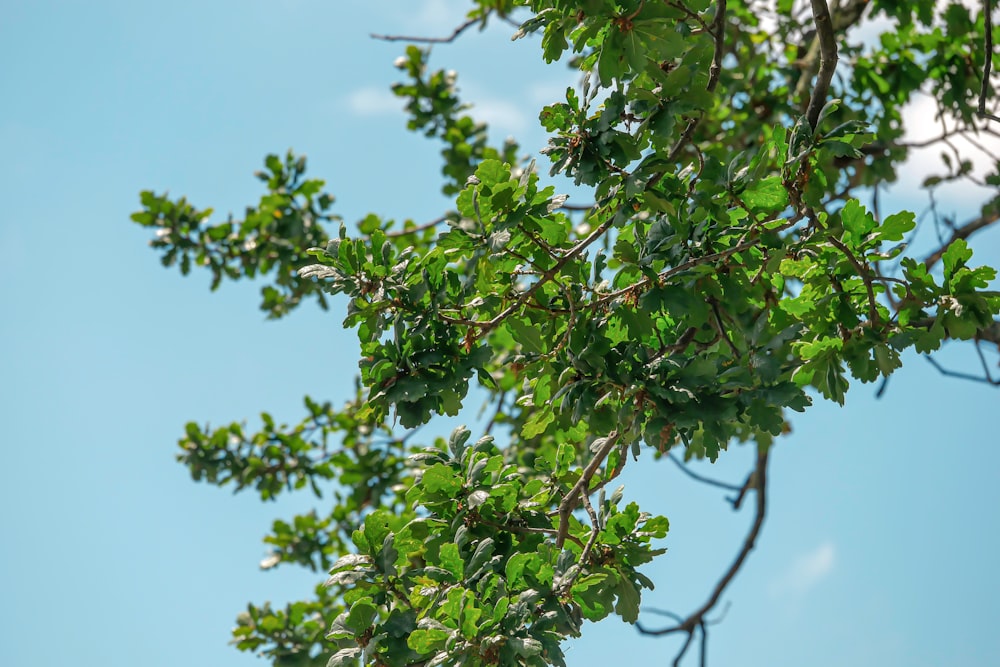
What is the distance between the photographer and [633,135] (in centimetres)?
274

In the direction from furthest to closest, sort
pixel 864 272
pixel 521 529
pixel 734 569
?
1. pixel 734 569
2. pixel 521 529
3. pixel 864 272

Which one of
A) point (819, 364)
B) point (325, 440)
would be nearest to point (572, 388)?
point (819, 364)

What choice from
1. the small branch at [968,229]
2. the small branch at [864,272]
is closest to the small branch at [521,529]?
the small branch at [864,272]

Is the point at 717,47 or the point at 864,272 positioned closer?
the point at 864,272

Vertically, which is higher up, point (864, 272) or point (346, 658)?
point (864, 272)

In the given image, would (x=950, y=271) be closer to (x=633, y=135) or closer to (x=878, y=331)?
(x=878, y=331)

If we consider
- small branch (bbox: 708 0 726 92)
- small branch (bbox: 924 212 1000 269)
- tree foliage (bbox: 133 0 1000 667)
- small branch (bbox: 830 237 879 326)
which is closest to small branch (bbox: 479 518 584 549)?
tree foliage (bbox: 133 0 1000 667)

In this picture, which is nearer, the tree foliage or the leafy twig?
the tree foliage

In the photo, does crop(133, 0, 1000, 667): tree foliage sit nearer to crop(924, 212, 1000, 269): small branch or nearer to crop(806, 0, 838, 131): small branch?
crop(806, 0, 838, 131): small branch

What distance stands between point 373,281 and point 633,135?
0.79 m

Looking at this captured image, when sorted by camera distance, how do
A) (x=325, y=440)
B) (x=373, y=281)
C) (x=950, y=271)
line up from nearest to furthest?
(x=373, y=281) < (x=950, y=271) < (x=325, y=440)

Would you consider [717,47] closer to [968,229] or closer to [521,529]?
[521,529]

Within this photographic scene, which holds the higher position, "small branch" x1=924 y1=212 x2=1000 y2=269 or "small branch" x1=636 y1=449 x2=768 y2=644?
"small branch" x1=924 y1=212 x2=1000 y2=269

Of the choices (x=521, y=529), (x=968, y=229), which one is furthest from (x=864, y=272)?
(x=968, y=229)
